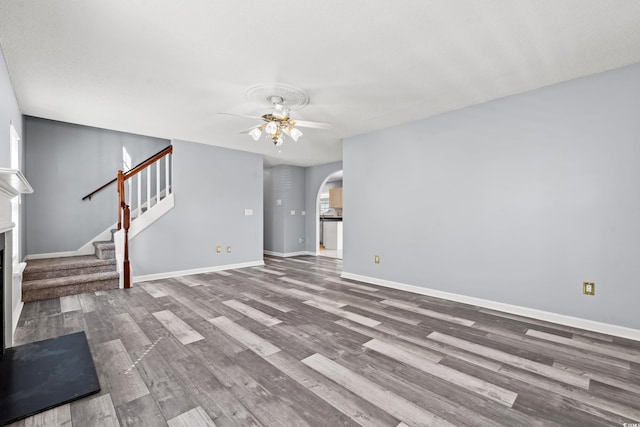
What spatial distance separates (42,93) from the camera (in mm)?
3146

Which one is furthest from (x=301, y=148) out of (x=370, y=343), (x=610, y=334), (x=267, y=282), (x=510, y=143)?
(x=610, y=334)

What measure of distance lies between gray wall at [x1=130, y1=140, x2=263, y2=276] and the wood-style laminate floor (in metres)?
1.37

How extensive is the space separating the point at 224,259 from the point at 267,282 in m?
1.52

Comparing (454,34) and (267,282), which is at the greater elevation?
(454,34)

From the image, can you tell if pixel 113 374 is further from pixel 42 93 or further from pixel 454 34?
pixel 454 34

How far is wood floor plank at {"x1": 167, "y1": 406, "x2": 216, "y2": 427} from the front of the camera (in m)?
1.47

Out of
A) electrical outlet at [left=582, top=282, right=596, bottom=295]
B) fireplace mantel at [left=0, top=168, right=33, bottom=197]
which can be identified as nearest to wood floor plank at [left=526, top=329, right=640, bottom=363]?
electrical outlet at [left=582, top=282, right=596, bottom=295]

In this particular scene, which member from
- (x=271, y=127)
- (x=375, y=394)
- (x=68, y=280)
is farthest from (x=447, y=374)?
(x=68, y=280)

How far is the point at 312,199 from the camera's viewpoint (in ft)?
25.8

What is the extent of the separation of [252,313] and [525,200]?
334 centimetres

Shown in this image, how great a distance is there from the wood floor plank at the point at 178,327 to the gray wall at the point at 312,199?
495cm

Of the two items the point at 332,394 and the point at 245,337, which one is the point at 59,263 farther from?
the point at 332,394

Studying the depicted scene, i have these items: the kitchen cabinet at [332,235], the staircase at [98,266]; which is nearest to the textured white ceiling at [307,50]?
the staircase at [98,266]

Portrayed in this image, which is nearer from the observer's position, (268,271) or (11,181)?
(11,181)
